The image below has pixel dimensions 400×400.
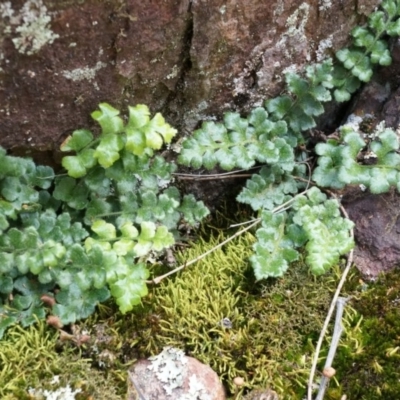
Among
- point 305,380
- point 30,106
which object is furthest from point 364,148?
point 30,106

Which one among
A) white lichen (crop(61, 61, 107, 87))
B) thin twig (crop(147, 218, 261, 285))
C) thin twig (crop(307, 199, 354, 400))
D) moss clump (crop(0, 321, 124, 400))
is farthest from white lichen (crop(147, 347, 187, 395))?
white lichen (crop(61, 61, 107, 87))

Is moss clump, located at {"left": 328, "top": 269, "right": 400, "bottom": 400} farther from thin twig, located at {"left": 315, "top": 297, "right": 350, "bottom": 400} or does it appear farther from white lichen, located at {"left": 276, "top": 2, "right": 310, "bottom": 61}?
white lichen, located at {"left": 276, "top": 2, "right": 310, "bottom": 61}

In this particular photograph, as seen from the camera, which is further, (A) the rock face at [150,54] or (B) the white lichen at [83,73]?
(B) the white lichen at [83,73]

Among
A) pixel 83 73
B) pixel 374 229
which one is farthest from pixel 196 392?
pixel 83 73

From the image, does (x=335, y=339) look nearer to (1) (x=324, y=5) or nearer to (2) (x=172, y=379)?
(2) (x=172, y=379)

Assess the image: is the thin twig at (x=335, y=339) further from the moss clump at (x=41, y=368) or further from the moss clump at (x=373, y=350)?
the moss clump at (x=41, y=368)

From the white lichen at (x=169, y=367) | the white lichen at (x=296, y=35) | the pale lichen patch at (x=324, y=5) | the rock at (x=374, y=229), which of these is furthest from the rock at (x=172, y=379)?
the pale lichen patch at (x=324, y=5)
